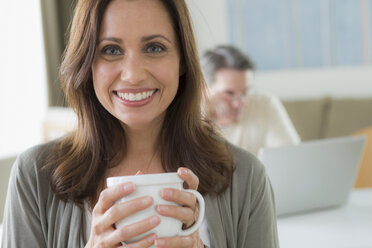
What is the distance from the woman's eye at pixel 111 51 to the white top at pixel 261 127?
1548 millimetres

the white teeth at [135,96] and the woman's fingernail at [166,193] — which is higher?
the white teeth at [135,96]

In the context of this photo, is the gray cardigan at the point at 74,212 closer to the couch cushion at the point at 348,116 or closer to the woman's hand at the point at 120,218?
the woman's hand at the point at 120,218

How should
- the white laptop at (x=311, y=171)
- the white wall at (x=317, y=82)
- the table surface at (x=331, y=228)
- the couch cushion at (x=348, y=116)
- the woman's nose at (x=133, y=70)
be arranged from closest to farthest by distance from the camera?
the woman's nose at (x=133, y=70), the table surface at (x=331, y=228), the white laptop at (x=311, y=171), the couch cushion at (x=348, y=116), the white wall at (x=317, y=82)

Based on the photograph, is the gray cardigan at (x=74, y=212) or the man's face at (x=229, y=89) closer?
the gray cardigan at (x=74, y=212)

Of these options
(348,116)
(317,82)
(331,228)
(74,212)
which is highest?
(74,212)

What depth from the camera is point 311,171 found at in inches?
65.1

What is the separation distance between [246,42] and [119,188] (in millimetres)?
3313

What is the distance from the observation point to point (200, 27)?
3.82 m

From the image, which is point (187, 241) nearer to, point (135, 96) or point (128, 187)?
point (128, 187)

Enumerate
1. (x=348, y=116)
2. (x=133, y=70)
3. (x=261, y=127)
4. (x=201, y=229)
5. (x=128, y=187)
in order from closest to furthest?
(x=128, y=187), (x=133, y=70), (x=201, y=229), (x=261, y=127), (x=348, y=116)

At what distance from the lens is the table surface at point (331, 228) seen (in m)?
1.42

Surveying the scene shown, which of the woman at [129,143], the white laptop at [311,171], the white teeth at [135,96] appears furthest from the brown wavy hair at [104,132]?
the white laptop at [311,171]

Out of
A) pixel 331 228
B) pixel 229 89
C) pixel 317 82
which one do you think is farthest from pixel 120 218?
pixel 317 82

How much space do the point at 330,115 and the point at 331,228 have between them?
2.50 m
